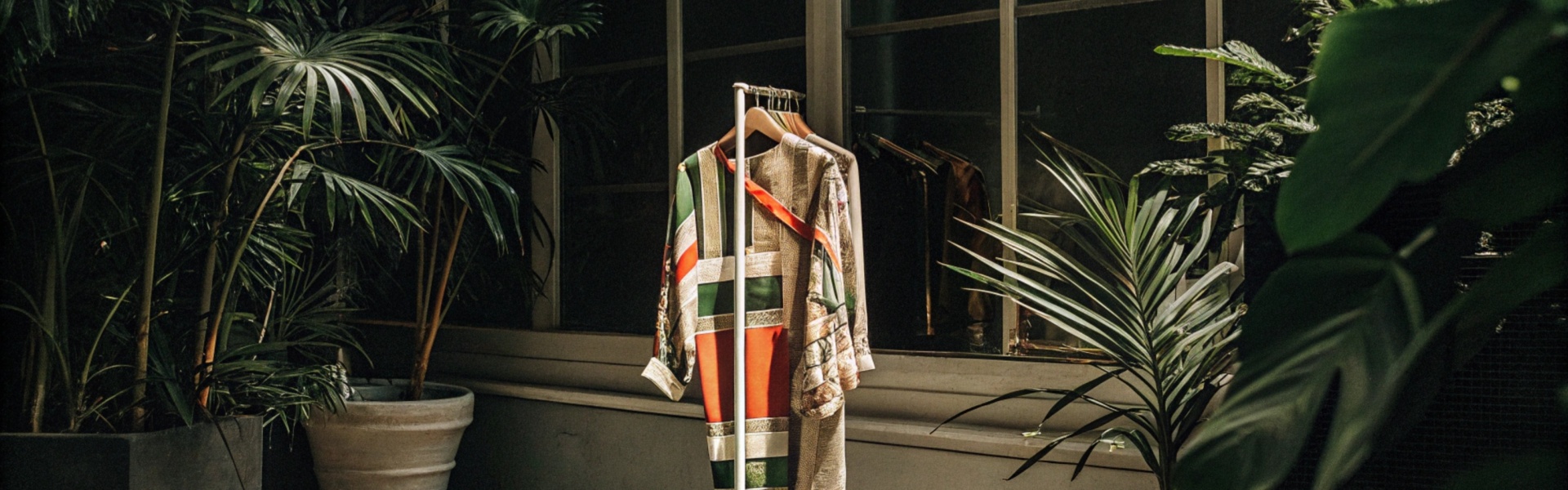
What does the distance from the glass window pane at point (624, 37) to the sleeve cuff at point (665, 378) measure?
1434mm

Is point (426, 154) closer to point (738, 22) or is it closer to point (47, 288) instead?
point (47, 288)

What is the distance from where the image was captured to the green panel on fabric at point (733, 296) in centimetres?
271

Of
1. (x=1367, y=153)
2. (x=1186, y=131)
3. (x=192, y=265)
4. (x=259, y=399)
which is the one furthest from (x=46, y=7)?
(x=1367, y=153)

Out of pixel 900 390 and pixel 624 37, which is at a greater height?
pixel 624 37

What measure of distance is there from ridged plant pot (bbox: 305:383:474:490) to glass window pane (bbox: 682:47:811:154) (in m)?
1.23

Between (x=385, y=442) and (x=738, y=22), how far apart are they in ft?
5.91

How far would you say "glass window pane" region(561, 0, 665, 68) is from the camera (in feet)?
12.5

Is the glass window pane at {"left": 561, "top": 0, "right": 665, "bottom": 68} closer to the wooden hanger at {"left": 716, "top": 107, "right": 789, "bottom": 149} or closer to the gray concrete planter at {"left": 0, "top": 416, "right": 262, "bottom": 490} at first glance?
the wooden hanger at {"left": 716, "top": 107, "right": 789, "bottom": 149}

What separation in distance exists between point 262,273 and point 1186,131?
2.77 metres

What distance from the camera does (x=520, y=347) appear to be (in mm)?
4168

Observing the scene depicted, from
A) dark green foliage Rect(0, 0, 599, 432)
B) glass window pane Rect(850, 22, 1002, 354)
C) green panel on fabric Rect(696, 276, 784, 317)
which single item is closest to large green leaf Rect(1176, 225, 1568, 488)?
dark green foliage Rect(0, 0, 599, 432)

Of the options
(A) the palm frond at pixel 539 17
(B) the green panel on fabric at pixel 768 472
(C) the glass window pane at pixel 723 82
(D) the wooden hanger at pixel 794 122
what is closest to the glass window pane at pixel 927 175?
(C) the glass window pane at pixel 723 82

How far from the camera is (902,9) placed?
3199mm

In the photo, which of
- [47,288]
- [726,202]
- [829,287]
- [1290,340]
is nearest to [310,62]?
[47,288]
